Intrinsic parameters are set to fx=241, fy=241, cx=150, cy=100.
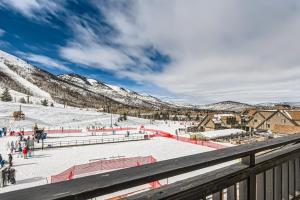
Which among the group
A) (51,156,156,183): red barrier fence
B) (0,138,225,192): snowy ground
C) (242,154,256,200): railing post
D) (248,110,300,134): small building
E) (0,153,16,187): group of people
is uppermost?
(242,154,256,200): railing post

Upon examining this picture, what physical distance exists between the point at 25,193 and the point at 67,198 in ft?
0.53

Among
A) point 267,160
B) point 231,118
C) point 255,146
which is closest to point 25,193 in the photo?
point 255,146

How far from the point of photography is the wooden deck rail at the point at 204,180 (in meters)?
1.04

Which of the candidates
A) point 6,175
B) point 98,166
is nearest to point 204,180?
point 6,175

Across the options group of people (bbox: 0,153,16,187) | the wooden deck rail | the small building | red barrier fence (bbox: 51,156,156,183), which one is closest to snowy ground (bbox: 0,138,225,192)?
group of people (bbox: 0,153,16,187)

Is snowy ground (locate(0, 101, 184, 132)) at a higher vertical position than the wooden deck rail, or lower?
lower

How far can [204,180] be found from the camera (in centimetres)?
159

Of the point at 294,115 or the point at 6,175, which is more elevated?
the point at 294,115

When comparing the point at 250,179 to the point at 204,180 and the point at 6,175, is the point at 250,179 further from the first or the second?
the point at 6,175

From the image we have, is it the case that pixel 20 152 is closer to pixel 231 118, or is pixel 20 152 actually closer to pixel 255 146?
pixel 255 146

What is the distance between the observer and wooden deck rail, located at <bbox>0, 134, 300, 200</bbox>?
1.04 m

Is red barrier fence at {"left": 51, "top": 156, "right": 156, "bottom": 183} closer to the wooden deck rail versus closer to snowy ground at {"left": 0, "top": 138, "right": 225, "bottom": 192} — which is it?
snowy ground at {"left": 0, "top": 138, "right": 225, "bottom": 192}

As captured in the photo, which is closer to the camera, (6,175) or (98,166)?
(6,175)

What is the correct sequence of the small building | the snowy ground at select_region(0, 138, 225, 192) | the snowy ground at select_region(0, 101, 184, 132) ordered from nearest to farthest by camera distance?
the snowy ground at select_region(0, 138, 225, 192), the small building, the snowy ground at select_region(0, 101, 184, 132)
